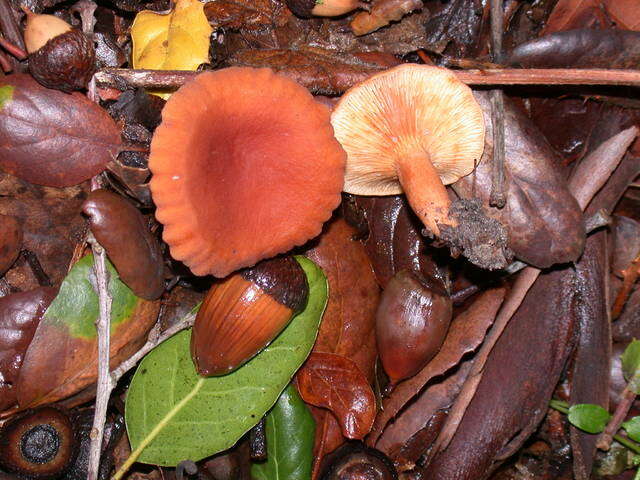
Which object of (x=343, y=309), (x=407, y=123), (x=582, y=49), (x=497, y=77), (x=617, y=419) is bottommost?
(x=617, y=419)

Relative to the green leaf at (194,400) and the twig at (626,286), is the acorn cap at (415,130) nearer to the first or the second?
the green leaf at (194,400)

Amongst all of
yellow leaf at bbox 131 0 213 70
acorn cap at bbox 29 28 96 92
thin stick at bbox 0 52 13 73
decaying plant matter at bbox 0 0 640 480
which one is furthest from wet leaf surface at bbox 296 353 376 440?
thin stick at bbox 0 52 13 73

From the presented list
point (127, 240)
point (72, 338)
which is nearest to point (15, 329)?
point (72, 338)

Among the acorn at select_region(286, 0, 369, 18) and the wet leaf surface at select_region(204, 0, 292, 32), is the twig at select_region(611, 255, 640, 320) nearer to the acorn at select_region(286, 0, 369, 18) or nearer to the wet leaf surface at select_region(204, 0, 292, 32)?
the acorn at select_region(286, 0, 369, 18)

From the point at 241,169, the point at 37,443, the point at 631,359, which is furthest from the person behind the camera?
the point at 631,359

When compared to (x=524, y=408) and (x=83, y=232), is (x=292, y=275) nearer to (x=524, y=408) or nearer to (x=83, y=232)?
(x=83, y=232)

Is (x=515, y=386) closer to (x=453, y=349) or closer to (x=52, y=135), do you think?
(x=453, y=349)

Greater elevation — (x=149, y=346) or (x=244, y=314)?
(x=244, y=314)
